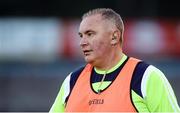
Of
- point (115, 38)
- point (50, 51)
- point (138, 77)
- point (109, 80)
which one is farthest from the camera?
point (50, 51)

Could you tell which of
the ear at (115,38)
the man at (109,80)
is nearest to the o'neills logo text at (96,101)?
the man at (109,80)

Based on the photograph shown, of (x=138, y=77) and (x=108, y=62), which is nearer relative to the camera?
(x=138, y=77)

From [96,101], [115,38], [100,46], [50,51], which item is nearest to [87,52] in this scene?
[100,46]

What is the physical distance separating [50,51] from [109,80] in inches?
379

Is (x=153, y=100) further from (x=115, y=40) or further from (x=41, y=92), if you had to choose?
(x=41, y=92)

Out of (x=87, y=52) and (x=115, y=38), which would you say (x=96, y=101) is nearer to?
(x=87, y=52)

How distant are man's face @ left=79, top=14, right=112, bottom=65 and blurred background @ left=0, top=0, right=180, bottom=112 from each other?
7949mm

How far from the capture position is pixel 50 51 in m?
14.1

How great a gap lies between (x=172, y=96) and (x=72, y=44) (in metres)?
9.59

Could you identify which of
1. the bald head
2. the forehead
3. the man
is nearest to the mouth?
the man

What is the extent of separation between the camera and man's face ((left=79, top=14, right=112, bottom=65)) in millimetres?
4613

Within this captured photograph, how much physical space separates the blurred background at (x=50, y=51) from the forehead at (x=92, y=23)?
26.1ft

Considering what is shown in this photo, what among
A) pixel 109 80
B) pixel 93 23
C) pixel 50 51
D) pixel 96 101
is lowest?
pixel 50 51

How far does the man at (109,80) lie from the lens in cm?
432
